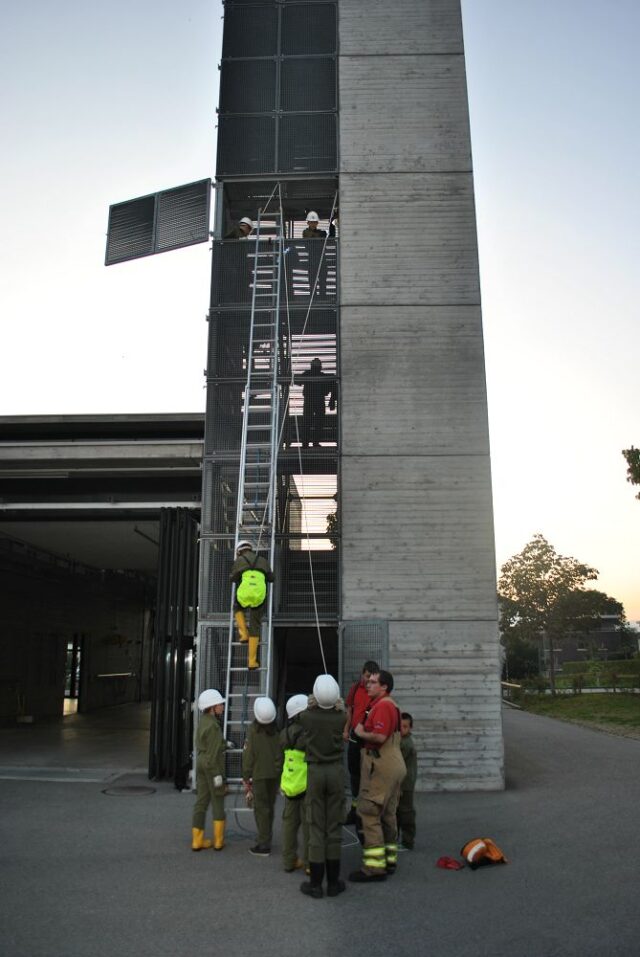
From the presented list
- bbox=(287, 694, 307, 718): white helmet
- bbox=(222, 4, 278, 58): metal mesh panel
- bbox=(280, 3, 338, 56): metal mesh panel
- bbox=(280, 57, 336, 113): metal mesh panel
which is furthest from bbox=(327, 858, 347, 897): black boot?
bbox=(222, 4, 278, 58): metal mesh panel

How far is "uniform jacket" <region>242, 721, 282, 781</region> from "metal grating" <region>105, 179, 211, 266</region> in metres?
9.33

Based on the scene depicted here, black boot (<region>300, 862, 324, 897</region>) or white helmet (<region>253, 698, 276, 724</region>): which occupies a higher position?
white helmet (<region>253, 698, 276, 724</region>)

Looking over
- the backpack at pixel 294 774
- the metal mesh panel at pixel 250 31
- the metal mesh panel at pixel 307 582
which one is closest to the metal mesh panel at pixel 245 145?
the metal mesh panel at pixel 250 31

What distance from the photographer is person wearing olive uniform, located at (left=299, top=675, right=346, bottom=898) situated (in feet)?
20.2

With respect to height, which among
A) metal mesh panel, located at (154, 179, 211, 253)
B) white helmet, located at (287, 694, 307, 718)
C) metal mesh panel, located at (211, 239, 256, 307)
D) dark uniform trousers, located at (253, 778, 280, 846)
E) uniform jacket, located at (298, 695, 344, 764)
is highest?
metal mesh panel, located at (154, 179, 211, 253)

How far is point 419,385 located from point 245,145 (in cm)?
552

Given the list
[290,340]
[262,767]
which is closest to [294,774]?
[262,767]

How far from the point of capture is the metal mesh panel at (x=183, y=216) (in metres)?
13.8

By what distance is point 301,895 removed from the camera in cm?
611

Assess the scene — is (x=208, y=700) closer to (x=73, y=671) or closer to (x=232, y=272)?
(x=232, y=272)

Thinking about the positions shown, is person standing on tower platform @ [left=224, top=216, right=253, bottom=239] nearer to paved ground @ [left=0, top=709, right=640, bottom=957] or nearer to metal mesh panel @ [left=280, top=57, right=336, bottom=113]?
metal mesh panel @ [left=280, top=57, right=336, bottom=113]

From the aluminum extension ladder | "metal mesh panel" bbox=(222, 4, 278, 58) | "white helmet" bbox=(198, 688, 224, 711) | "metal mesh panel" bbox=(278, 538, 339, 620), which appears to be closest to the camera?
"white helmet" bbox=(198, 688, 224, 711)

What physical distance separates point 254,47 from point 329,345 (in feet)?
20.5

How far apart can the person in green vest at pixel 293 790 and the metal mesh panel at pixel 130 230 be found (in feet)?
33.8
